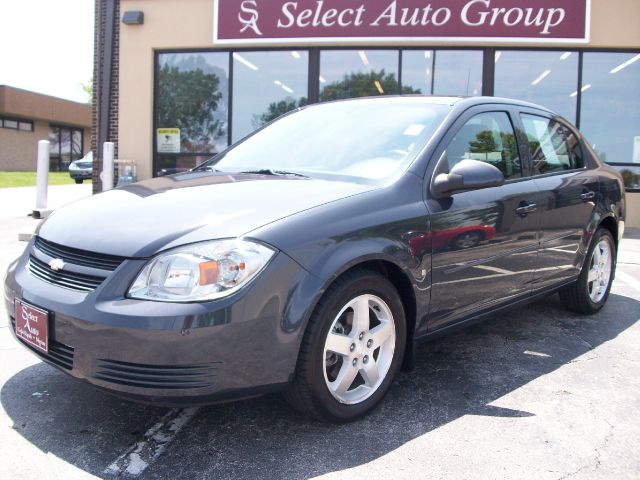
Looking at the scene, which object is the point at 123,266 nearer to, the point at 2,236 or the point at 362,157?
the point at 362,157

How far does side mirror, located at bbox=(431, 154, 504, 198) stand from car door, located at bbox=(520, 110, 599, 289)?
0.87m

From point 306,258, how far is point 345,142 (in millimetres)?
1176

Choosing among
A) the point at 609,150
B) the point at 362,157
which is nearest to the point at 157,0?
the point at 609,150

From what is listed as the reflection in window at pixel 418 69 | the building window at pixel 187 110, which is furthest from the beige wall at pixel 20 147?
the reflection in window at pixel 418 69

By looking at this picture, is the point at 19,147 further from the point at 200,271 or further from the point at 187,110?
the point at 200,271

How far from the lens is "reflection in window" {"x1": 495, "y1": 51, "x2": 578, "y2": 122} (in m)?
11.4

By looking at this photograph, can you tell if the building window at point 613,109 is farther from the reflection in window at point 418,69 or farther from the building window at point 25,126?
the building window at point 25,126

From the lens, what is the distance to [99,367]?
7.91 feet

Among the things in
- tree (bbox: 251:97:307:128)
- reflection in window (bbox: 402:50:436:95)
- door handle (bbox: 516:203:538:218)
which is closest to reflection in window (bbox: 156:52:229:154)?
tree (bbox: 251:97:307:128)

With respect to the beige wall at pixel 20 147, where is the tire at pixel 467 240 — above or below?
below

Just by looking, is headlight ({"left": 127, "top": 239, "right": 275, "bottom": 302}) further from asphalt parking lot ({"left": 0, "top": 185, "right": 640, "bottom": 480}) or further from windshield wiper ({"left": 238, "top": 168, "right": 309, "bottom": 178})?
windshield wiper ({"left": 238, "top": 168, "right": 309, "bottom": 178})

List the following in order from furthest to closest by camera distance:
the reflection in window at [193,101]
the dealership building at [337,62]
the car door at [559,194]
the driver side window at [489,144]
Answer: the reflection in window at [193,101] < the dealership building at [337,62] < the car door at [559,194] < the driver side window at [489,144]

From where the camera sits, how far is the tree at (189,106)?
1236 centimetres

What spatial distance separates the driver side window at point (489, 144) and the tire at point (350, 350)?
949 millimetres
